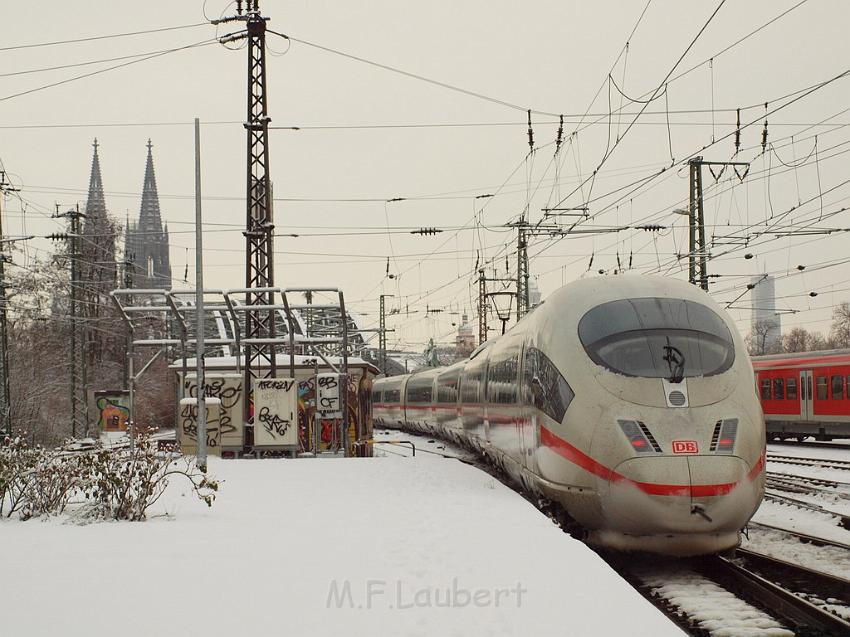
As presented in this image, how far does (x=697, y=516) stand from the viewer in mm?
9945

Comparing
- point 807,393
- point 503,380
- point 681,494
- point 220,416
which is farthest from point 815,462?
point 681,494

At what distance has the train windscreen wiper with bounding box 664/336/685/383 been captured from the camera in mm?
10867

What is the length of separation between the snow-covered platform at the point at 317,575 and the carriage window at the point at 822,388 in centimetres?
2050

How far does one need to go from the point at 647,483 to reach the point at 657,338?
6.40 feet

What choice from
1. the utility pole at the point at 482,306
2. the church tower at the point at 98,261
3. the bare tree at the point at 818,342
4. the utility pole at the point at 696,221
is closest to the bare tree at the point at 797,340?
the bare tree at the point at 818,342

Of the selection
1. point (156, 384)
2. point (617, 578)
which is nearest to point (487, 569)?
point (617, 578)

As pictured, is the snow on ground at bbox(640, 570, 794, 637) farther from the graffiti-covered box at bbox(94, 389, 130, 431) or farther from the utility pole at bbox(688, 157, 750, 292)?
the graffiti-covered box at bbox(94, 389, 130, 431)

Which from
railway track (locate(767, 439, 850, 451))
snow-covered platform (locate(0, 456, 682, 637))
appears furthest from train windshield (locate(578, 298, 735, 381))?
railway track (locate(767, 439, 850, 451))

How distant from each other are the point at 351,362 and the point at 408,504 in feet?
61.1

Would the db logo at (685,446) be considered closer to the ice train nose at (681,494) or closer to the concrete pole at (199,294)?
the ice train nose at (681,494)

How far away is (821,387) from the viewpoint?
3019 centimetres

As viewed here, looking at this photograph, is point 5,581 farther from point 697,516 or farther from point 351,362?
point 351,362

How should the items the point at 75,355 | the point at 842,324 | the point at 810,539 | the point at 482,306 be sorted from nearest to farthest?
the point at 810,539
the point at 75,355
the point at 482,306
the point at 842,324

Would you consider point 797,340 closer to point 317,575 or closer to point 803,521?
point 803,521
